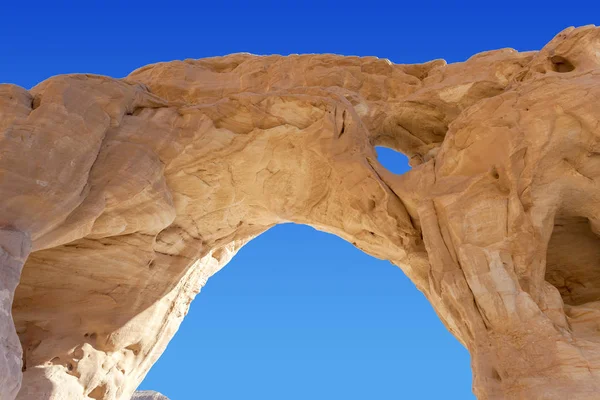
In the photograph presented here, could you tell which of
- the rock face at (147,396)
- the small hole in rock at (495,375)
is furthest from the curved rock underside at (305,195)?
the rock face at (147,396)

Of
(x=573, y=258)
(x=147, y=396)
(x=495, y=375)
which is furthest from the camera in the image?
(x=147, y=396)

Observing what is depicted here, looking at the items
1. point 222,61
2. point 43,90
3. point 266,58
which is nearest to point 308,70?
point 266,58

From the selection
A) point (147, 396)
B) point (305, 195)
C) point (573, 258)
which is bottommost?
point (147, 396)

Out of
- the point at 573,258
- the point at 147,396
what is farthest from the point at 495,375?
the point at 147,396

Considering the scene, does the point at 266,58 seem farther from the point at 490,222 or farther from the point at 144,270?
the point at 490,222

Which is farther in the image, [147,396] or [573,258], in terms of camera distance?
[147,396]

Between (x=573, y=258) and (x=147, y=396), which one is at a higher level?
(x=573, y=258)

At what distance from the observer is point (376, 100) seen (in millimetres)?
14438

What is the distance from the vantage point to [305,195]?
13039mm

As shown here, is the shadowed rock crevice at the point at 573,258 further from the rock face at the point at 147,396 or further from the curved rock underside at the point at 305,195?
the rock face at the point at 147,396

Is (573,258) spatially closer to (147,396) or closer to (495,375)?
(495,375)

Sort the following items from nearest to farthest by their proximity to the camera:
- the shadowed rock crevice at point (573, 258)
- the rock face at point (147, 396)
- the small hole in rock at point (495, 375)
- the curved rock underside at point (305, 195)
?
the small hole in rock at point (495, 375)
the curved rock underside at point (305, 195)
the shadowed rock crevice at point (573, 258)
the rock face at point (147, 396)

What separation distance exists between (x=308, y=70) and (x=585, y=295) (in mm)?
8221

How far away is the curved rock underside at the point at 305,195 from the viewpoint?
31.7 ft
